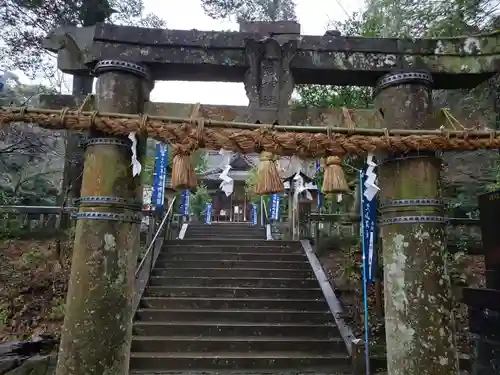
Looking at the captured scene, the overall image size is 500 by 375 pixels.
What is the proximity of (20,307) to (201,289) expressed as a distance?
141 inches

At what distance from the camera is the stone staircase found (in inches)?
249

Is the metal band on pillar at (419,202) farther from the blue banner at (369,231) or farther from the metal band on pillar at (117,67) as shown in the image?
the metal band on pillar at (117,67)

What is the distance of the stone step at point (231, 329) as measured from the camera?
7.00 meters

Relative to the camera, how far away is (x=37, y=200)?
1445cm

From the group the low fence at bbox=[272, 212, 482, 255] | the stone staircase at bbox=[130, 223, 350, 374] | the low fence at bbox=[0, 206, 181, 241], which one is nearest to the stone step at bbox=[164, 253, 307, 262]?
the stone staircase at bbox=[130, 223, 350, 374]

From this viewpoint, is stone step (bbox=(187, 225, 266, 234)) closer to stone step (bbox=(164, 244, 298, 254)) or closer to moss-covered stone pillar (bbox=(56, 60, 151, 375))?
stone step (bbox=(164, 244, 298, 254))

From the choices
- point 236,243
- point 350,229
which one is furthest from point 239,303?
point 350,229

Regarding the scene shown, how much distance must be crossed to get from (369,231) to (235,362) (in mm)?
3228

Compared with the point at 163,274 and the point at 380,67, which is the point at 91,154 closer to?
the point at 380,67

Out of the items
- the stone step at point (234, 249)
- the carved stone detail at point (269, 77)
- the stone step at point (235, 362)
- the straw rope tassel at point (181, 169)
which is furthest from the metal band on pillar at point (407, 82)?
the stone step at point (234, 249)

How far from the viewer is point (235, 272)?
29.7 ft

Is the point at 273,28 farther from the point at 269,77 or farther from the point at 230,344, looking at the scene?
the point at 230,344

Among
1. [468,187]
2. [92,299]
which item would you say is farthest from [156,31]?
[468,187]

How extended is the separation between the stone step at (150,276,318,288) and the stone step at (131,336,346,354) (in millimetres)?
1783
